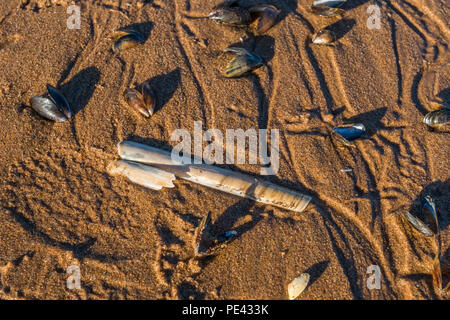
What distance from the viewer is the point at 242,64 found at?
4457 millimetres

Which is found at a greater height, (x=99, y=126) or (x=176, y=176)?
(x=99, y=126)

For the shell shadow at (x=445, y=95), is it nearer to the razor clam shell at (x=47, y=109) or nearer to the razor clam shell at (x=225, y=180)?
the razor clam shell at (x=225, y=180)

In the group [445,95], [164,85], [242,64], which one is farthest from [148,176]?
[445,95]

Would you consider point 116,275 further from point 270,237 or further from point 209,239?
point 270,237

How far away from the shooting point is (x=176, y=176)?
3893 mm

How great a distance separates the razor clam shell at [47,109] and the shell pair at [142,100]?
82 centimetres

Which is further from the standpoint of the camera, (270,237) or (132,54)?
(132,54)

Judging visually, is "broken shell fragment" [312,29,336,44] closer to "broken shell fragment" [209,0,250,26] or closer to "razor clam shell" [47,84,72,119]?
"broken shell fragment" [209,0,250,26]

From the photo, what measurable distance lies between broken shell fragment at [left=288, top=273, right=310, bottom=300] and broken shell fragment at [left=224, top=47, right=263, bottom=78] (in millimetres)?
2676

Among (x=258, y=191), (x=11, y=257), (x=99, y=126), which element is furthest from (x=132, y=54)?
(x=11, y=257)

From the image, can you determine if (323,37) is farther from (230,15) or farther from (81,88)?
(81,88)

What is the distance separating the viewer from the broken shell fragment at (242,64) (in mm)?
4457
